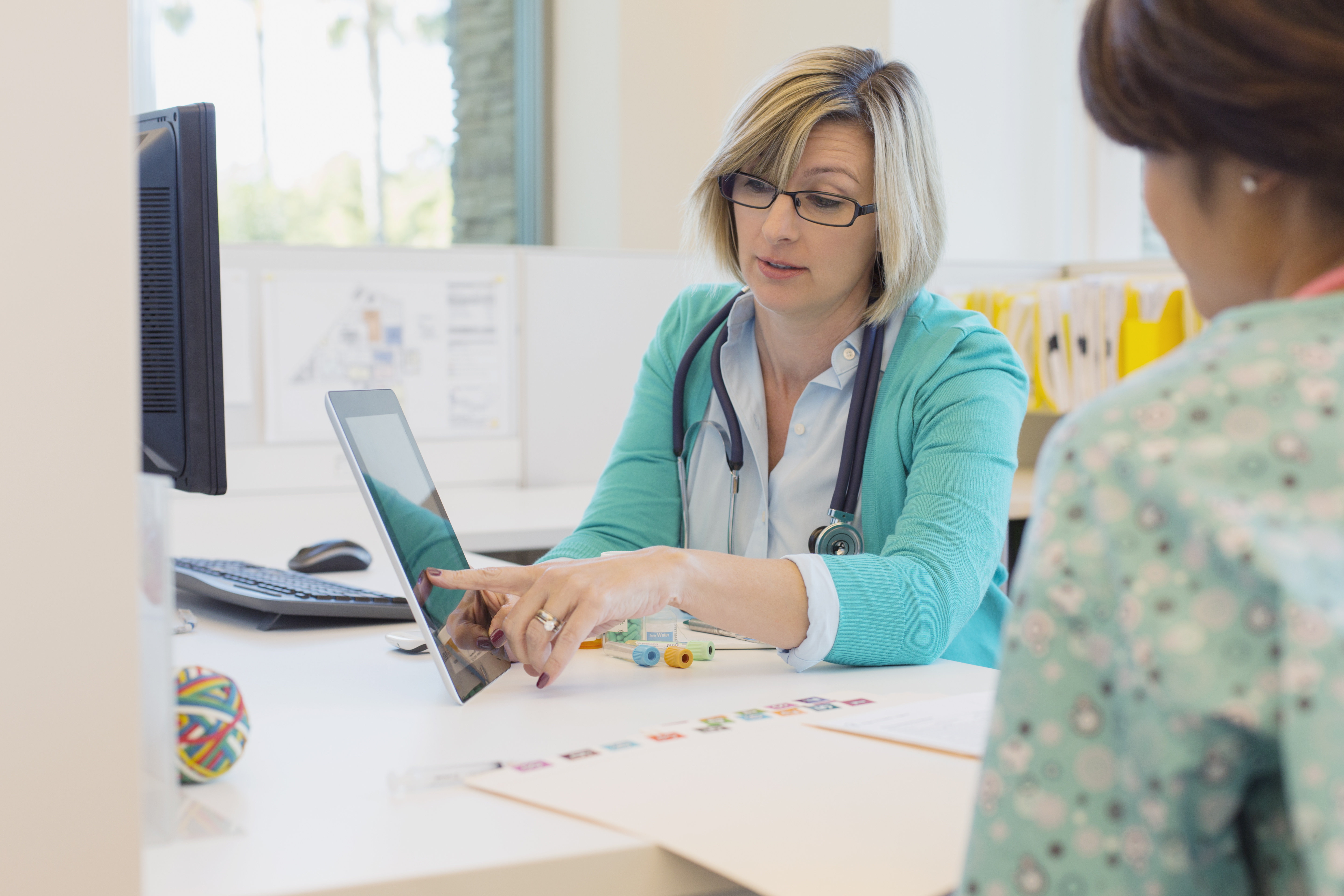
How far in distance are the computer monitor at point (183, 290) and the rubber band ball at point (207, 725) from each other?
372 mm

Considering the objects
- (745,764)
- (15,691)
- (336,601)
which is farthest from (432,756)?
(336,601)

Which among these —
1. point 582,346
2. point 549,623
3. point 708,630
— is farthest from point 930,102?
point 549,623

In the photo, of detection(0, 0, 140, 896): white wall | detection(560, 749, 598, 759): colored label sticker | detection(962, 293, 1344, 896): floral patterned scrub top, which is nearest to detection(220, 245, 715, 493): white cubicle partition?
detection(560, 749, 598, 759): colored label sticker

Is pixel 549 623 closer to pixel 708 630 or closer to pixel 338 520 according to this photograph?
pixel 708 630

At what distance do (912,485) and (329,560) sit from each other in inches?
28.5

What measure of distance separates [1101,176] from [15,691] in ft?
11.1

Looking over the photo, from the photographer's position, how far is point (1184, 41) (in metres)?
0.49

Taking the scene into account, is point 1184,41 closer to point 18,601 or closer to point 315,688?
point 18,601

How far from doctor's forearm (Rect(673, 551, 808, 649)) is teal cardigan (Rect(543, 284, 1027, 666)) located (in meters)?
0.04

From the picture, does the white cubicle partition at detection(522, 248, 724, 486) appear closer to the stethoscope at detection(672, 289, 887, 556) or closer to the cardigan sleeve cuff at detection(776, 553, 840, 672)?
the stethoscope at detection(672, 289, 887, 556)

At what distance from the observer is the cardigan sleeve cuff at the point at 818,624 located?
1.05 metres

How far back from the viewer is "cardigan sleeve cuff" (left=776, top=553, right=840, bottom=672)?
105cm

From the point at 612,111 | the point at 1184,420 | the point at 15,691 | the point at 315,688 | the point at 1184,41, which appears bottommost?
the point at 315,688

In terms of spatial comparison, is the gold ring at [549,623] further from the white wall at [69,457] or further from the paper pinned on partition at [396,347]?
the paper pinned on partition at [396,347]
